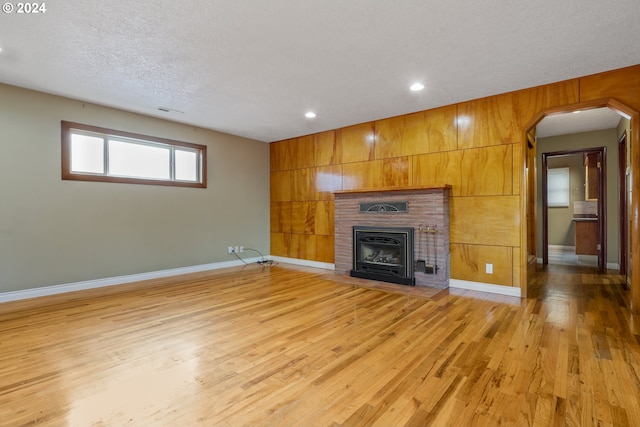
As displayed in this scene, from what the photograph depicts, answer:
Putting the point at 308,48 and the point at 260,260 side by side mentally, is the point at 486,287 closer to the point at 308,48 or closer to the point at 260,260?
the point at 308,48

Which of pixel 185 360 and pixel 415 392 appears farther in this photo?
pixel 185 360

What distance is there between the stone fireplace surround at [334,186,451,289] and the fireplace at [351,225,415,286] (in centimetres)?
10

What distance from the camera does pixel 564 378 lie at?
194 cm

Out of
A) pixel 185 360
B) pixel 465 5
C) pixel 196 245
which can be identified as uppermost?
pixel 465 5

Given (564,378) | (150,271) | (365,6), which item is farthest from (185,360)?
(150,271)

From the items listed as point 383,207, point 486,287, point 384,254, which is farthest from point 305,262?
point 486,287

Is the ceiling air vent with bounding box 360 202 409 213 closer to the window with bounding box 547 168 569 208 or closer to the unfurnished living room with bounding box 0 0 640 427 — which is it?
the unfurnished living room with bounding box 0 0 640 427

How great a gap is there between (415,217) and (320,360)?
2.85m

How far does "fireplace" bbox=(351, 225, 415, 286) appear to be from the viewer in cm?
451

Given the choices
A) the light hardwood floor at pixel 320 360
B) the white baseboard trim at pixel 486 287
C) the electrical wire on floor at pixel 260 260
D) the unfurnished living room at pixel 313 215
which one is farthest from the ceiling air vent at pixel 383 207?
the electrical wire on floor at pixel 260 260

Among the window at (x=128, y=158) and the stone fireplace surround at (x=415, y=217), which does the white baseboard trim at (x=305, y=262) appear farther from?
the window at (x=128, y=158)

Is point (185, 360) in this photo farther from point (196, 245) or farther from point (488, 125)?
point (488, 125)

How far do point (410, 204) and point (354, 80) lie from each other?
76.2 inches

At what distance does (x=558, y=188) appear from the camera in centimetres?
818
